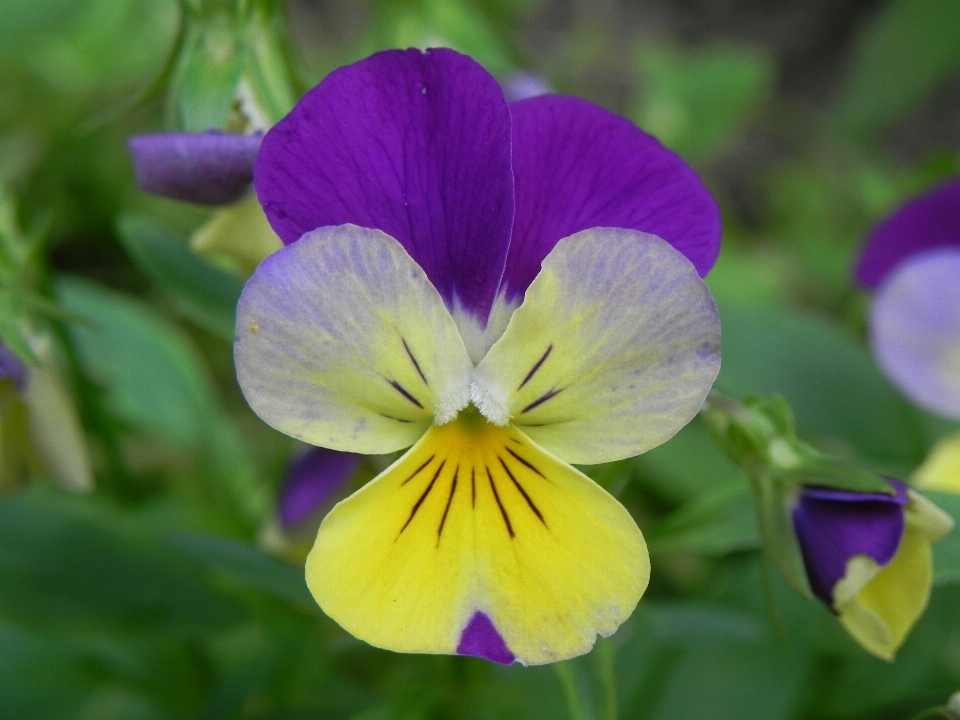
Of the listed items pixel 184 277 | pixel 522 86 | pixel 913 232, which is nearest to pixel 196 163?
pixel 184 277

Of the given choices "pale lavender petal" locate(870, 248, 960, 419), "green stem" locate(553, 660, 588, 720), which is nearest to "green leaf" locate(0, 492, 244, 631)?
"green stem" locate(553, 660, 588, 720)

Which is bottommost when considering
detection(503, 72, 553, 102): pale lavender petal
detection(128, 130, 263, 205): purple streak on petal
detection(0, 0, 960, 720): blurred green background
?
detection(0, 0, 960, 720): blurred green background

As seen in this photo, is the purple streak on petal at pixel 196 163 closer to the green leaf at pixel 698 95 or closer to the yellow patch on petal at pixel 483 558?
the yellow patch on petal at pixel 483 558

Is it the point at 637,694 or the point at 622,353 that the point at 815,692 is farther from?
the point at 622,353

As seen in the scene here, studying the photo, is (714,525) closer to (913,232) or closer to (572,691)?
(572,691)

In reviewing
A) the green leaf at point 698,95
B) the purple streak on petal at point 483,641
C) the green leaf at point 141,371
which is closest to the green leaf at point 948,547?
the purple streak on petal at point 483,641

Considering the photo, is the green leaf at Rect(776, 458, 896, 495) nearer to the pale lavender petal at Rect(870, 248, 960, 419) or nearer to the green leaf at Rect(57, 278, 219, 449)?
the pale lavender petal at Rect(870, 248, 960, 419)
